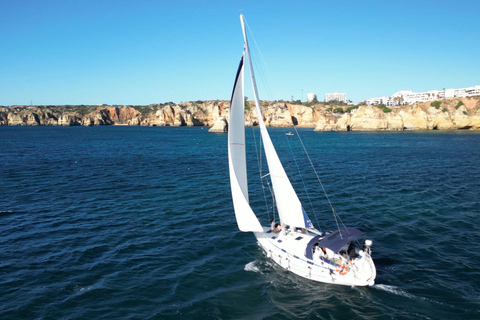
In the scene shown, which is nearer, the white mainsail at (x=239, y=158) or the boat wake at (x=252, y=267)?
the boat wake at (x=252, y=267)

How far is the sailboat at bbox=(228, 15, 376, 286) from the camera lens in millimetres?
16922

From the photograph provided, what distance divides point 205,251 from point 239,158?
6.81m

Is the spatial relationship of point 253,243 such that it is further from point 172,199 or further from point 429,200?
point 429,200

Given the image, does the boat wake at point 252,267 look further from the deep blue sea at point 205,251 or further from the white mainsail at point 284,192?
the white mainsail at point 284,192

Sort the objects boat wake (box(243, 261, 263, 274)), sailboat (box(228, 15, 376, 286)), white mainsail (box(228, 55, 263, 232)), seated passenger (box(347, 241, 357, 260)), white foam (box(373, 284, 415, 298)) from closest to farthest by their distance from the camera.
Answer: white foam (box(373, 284, 415, 298)), sailboat (box(228, 15, 376, 286)), seated passenger (box(347, 241, 357, 260)), boat wake (box(243, 261, 263, 274)), white mainsail (box(228, 55, 263, 232))

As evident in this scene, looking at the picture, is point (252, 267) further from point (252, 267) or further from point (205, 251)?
point (205, 251)

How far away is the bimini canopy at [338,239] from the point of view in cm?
1701

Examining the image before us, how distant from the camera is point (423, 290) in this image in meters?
16.5

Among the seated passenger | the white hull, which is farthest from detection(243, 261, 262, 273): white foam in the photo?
the seated passenger

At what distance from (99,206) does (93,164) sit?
2768 cm

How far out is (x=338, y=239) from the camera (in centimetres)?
1770

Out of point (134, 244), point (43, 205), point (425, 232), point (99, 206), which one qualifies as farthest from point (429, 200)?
point (43, 205)

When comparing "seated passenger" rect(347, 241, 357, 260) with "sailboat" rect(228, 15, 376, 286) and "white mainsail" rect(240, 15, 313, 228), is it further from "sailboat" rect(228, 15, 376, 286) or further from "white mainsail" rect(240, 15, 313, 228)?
"white mainsail" rect(240, 15, 313, 228)

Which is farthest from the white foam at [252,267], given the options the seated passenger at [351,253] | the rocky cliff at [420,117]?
the rocky cliff at [420,117]
